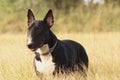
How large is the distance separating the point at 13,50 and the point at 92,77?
11.5ft

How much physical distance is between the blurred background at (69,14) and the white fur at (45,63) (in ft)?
34.5

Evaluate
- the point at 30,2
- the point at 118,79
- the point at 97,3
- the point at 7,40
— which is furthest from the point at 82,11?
the point at 118,79

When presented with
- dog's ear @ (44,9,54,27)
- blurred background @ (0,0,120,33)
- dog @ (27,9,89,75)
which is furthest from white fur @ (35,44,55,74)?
blurred background @ (0,0,120,33)

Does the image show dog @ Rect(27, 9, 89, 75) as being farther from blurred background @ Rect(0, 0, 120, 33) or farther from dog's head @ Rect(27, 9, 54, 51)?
blurred background @ Rect(0, 0, 120, 33)

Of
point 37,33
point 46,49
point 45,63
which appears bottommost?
point 45,63

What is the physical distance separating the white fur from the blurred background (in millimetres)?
10510

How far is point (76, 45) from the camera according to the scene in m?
8.07

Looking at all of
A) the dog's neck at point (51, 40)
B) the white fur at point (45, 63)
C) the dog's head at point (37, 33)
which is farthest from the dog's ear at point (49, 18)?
the white fur at point (45, 63)

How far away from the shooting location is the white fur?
6.97m

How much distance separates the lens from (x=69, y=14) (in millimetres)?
19703

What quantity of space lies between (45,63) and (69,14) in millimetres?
12771

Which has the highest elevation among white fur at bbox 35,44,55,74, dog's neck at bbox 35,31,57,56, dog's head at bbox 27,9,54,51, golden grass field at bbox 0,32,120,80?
dog's head at bbox 27,9,54,51

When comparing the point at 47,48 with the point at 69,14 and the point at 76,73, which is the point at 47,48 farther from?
the point at 69,14

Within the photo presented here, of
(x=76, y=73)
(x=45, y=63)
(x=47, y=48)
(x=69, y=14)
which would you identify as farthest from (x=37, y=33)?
(x=69, y=14)
